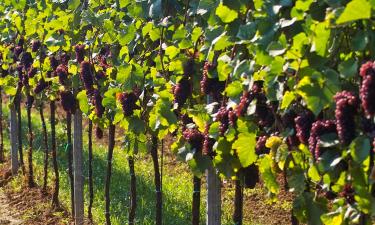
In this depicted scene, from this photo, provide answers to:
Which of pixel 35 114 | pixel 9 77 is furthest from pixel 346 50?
pixel 35 114

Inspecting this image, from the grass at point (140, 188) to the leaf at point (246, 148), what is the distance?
2.92m

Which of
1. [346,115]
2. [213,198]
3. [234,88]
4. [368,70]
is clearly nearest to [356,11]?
[368,70]

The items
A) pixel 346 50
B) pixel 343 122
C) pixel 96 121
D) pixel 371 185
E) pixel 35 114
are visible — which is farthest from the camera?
pixel 35 114

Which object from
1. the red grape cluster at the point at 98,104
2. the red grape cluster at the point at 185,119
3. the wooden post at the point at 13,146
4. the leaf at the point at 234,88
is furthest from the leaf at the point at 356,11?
the wooden post at the point at 13,146

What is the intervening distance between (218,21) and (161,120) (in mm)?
692

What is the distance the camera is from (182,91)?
3.37 m

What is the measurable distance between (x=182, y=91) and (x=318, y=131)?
1.29 m

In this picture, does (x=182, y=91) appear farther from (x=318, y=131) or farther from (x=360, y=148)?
(x=360, y=148)

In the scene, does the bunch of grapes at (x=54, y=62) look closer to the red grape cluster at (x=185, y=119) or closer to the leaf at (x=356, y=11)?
the red grape cluster at (x=185, y=119)

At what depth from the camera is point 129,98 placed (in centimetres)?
376

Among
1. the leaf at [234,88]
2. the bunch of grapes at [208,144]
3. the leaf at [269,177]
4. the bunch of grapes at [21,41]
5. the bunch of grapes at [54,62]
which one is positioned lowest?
the leaf at [269,177]

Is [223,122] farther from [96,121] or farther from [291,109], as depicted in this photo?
[96,121]

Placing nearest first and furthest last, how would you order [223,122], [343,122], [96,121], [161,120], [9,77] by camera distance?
[343,122] < [223,122] < [161,120] < [96,121] < [9,77]

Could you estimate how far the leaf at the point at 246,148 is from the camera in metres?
2.68
